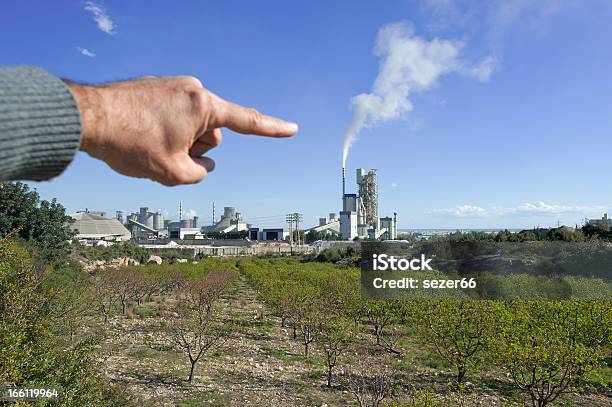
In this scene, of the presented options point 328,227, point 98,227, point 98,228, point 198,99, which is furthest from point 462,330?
point 328,227

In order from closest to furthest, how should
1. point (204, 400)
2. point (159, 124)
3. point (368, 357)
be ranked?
point (159, 124) < point (204, 400) < point (368, 357)

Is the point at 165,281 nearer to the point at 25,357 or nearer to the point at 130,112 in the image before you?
the point at 25,357

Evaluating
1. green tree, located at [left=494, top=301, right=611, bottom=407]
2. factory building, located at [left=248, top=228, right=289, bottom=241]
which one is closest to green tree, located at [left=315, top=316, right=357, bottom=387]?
green tree, located at [left=494, top=301, right=611, bottom=407]

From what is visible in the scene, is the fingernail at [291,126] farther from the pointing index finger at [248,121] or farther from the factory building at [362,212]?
the factory building at [362,212]

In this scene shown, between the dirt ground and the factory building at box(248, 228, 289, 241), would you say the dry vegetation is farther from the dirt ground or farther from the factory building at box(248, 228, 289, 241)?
the factory building at box(248, 228, 289, 241)

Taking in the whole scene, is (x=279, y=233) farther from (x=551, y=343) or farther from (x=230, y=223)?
(x=551, y=343)

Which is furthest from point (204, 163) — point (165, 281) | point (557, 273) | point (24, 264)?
point (165, 281)

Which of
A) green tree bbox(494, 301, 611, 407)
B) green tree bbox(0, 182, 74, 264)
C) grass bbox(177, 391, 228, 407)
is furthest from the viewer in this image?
green tree bbox(0, 182, 74, 264)
